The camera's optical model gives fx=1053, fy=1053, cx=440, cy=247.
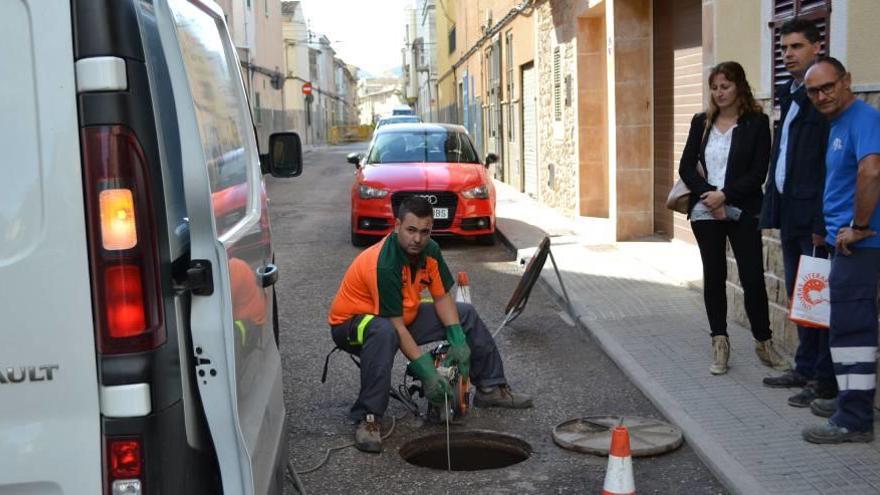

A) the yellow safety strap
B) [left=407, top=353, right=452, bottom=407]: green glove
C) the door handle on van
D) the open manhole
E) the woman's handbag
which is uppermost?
the woman's handbag

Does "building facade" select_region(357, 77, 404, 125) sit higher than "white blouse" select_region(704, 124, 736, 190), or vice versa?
"building facade" select_region(357, 77, 404, 125)

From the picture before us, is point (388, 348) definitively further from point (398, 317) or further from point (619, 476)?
point (619, 476)

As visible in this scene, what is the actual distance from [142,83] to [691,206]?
4.50m

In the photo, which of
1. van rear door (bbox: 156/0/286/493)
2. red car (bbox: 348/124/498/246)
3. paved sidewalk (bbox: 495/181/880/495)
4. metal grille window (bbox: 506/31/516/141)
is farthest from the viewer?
metal grille window (bbox: 506/31/516/141)

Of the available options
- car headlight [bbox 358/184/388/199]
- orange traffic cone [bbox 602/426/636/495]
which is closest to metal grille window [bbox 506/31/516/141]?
car headlight [bbox 358/184/388/199]

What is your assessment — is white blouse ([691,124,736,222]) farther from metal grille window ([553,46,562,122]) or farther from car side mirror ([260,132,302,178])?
metal grille window ([553,46,562,122])

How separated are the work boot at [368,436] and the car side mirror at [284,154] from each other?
1370 mm

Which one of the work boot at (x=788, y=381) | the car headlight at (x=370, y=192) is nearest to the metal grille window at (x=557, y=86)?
the car headlight at (x=370, y=192)

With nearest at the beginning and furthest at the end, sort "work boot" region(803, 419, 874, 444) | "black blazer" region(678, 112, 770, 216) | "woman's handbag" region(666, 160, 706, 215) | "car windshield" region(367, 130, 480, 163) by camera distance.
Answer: "work boot" region(803, 419, 874, 444), "black blazer" region(678, 112, 770, 216), "woman's handbag" region(666, 160, 706, 215), "car windshield" region(367, 130, 480, 163)

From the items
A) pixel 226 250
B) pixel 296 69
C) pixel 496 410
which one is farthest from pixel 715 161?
pixel 296 69

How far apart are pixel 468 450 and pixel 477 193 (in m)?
7.93

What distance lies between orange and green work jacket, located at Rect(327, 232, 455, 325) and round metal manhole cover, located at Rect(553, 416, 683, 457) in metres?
1.03

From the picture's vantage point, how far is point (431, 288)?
582 cm

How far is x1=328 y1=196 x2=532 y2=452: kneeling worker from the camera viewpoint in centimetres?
554
